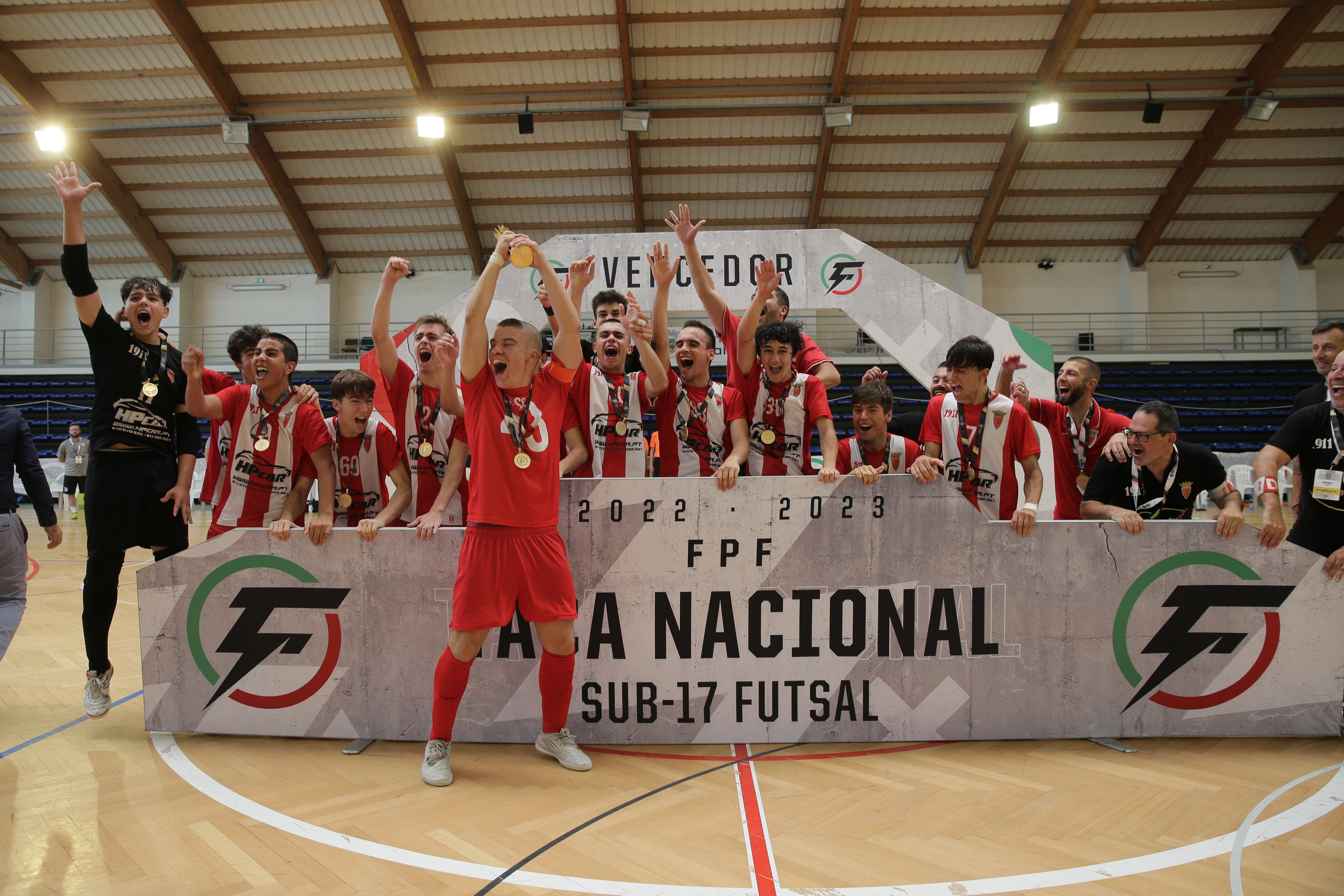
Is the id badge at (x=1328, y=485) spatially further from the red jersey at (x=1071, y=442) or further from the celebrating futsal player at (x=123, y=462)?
the celebrating futsal player at (x=123, y=462)

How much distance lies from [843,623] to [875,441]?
1.23 meters

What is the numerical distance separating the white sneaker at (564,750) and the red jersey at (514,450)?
3.21ft

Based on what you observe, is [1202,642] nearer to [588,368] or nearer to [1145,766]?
[1145,766]

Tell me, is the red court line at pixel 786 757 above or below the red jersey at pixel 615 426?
below

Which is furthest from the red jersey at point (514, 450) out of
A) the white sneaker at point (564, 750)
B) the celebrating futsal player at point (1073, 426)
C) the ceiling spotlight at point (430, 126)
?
the ceiling spotlight at point (430, 126)

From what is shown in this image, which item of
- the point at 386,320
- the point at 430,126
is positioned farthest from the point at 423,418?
the point at 430,126

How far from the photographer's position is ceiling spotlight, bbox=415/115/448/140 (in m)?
14.5

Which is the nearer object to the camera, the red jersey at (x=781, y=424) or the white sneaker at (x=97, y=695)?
the white sneaker at (x=97, y=695)

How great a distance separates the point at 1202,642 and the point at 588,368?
3.26 m

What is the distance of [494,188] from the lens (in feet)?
60.1

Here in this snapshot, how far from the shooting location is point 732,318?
464 centimetres

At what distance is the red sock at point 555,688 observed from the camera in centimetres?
328

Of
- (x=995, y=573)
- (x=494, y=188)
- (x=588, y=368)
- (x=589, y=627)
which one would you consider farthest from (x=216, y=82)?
(x=995, y=573)

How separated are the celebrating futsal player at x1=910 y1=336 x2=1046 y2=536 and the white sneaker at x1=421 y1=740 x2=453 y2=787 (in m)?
2.76
